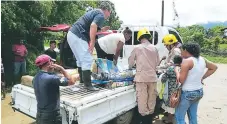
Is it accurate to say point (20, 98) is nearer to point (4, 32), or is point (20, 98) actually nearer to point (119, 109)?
point (119, 109)

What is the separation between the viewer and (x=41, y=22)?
9.84m

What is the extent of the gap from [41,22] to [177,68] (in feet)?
21.1

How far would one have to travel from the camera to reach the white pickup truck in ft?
12.0

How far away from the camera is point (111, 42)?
5238 millimetres

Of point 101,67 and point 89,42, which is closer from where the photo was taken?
point 89,42

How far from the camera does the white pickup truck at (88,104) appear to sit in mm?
3664

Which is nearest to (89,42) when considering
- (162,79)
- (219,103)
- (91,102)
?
(91,102)


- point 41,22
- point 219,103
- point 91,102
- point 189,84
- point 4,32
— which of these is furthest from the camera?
point 41,22

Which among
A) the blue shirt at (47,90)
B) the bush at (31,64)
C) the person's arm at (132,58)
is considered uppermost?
the person's arm at (132,58)

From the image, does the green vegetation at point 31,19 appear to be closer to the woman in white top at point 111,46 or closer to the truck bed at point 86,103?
the woman in white top at point 111,46

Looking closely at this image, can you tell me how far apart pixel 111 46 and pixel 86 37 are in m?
0.90

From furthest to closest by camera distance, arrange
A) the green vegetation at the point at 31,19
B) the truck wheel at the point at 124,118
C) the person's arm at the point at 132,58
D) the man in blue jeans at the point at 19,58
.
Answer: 1. the man in blue jeans at the point at 19,58
2. the green vegetation at the point at 31,19
3. the person's arm at the point at 132,58
4. the truck wheel at the point at 124,118

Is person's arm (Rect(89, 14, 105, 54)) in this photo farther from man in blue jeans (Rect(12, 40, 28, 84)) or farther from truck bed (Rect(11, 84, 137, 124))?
man in blue jeans (Rect(12, 40, 28, 84))

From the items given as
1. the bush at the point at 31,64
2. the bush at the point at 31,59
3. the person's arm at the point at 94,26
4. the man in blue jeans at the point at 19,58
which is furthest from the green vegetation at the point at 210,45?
the person's arm at the point at 94,26
